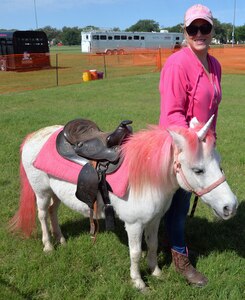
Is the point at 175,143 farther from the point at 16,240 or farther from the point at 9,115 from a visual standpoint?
the point at 9,115

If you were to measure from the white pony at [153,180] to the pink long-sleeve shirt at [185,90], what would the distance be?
0.65 ft

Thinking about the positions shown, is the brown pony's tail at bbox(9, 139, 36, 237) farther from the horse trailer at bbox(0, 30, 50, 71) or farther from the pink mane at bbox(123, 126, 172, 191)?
the horse trailer at bbox(0, 30, 50, 71)

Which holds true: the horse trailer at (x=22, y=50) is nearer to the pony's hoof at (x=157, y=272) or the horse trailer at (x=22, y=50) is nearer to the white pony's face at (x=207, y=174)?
the pony's hoof at (x=157, y=272)

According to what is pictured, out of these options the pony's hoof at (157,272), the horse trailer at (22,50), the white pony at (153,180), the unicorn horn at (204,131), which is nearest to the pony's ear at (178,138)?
the white pony at (153,180)

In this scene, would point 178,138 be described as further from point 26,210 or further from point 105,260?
point 26,210

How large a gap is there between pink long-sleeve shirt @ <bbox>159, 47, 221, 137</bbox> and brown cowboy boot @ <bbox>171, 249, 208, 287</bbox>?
1275 millimetres

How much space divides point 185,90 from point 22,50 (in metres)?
25.7

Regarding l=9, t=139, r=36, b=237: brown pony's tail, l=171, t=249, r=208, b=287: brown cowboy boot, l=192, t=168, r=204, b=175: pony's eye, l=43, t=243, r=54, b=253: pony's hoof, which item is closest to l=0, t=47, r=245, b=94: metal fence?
l=9, t=139, r=36, b=237: brown pony's tail

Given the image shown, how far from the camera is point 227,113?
935 centimetres

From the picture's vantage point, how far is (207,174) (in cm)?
235

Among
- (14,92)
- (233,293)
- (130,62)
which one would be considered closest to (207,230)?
(233,293)

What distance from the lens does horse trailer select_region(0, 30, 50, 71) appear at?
76.6ft

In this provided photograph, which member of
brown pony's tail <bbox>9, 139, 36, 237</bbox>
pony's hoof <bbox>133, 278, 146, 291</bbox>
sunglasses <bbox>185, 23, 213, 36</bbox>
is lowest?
pony's hoof <bbox>133, 278, 146, 291</bbox>

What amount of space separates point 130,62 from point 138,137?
26564mm
